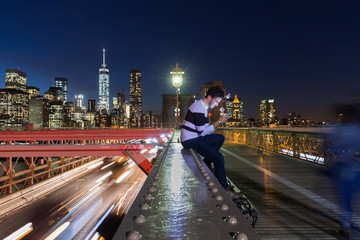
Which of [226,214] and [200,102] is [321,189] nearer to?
[200,102]

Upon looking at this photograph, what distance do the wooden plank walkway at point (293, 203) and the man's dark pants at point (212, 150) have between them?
0.93 metres

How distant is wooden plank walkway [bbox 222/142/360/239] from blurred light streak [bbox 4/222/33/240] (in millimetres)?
9454

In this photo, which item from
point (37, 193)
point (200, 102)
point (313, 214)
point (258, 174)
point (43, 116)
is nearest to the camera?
point (313, 214)

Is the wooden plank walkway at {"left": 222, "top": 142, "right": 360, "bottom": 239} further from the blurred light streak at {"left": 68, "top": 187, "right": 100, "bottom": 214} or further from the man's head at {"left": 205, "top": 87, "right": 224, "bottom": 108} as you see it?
the blurred light streak at {"left": 68, "top": 187, "right": 100, "bottom": 214}

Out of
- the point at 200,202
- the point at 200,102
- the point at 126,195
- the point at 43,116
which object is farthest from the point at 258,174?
the point at 43,116

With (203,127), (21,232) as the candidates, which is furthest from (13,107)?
(203,127)

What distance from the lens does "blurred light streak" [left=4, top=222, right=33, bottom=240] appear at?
30.4 feet

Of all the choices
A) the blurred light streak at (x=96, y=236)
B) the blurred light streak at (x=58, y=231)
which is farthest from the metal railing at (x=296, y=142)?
the blurred light streak at (x=58, y=231)

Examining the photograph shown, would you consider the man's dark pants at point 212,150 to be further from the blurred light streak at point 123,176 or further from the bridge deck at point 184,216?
the blurred light streak at point 123,176

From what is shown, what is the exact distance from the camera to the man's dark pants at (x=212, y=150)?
3553 millimetres

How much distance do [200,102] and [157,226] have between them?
3.06 m

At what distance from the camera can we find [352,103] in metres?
3.03

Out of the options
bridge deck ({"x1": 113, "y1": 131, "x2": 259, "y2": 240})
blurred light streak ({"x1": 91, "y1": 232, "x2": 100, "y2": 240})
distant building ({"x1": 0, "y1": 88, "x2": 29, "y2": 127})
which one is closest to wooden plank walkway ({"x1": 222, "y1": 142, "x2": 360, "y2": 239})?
bridge deck ({"x1": 113, "y1": 131, "x2": 259, "y2": 240})

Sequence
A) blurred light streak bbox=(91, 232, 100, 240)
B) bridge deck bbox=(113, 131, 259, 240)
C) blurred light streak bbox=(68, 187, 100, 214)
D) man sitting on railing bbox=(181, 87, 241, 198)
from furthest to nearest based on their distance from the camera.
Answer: blurred light streak bbox=(68, 187, 100, 214)
blurred light streak bbox=(91, 232, 100, 240)
man sitting on railing bbox=(181, 87, 241, 198)
bridge deck bbox=(113, 131, 259, 240)
